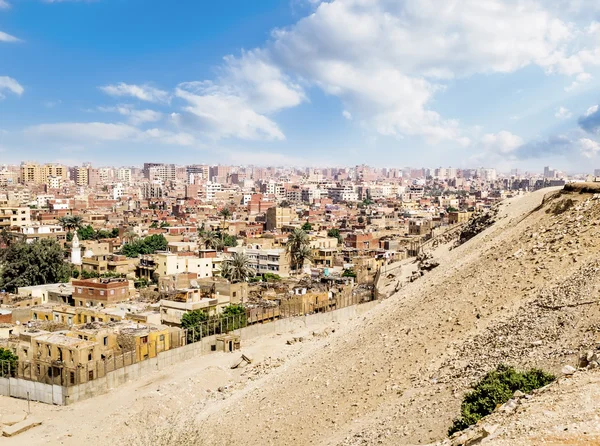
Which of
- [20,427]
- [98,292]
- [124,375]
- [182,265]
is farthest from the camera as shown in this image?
[182,265]

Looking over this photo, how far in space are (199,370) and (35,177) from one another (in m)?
166

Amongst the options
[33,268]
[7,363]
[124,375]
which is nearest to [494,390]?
[124,375]

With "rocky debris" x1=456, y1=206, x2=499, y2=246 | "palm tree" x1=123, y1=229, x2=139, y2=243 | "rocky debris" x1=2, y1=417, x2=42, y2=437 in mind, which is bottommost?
"rocky debris" x1=2, y1=417, x2=42, y2=437

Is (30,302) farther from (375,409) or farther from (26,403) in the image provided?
(375,409)

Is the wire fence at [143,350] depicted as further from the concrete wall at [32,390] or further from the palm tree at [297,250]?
the palm tree at [297,250]

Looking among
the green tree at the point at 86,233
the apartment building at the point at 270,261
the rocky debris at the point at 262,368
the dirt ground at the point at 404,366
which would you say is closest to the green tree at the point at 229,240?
the apartment building at the point at 270,261

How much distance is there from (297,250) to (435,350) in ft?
120

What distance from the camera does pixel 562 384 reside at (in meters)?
11.3

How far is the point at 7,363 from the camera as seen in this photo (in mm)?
24547

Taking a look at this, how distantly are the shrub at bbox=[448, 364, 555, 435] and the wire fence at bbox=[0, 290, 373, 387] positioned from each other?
16.1m

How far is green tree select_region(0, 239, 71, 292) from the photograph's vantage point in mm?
45688

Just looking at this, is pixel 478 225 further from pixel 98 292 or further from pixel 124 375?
pixel 124 375

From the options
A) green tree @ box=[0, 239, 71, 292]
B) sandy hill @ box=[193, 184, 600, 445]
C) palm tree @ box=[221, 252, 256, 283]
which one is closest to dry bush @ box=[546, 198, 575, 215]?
sandy hill @ box=[193, 184, 600, 445]

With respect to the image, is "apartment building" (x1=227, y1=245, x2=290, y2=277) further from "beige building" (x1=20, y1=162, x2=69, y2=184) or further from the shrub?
"beige building" (x1=20, y1=162, x2=69, y2=184)
